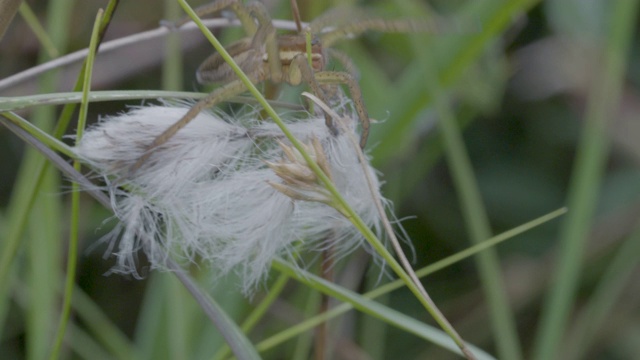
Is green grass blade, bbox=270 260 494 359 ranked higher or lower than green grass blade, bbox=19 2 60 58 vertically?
lower

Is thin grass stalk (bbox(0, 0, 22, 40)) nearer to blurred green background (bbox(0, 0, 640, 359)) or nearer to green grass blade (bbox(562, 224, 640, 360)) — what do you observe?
blurred green background (bbox(0, 0, 640, 359))


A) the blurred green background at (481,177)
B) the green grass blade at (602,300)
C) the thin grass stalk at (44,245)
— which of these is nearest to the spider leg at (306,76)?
the thin grass stalk at (44,245)

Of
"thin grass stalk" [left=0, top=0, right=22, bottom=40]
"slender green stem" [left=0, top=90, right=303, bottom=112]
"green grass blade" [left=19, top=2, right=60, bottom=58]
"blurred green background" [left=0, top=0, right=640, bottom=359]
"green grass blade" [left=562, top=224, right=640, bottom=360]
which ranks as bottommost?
"green grass blade" [left=562, top=224, right=640, bottom=360]

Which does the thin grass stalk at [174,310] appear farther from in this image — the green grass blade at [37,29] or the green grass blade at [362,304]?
the green grass blade at [362,304]

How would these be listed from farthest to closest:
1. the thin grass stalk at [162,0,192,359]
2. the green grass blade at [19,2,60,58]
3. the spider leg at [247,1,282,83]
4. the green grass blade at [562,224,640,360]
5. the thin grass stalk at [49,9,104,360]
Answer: the green grass blade at [562,224,640,360]
the thin grass stalk at [162,0,192,359]
the green grass blade at [19,2,60,58]
the spider leg at [247,1,282,83]
the thin grass stalk at [49,9,104,360]

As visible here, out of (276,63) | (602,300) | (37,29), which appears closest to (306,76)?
(276,63)

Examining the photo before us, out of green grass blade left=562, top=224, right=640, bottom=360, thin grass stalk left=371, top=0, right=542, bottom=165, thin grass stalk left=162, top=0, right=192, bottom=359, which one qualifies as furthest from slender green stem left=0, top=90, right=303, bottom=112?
green grass blade left=562, top=224, right=640, bottom=360

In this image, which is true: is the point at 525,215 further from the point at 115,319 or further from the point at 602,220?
the point at 115,319
